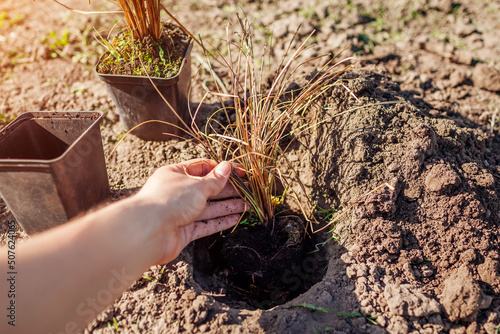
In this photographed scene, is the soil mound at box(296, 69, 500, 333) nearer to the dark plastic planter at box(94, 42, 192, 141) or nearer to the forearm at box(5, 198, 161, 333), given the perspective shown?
the dark plastic planter at box(94, 42, 192, 141)

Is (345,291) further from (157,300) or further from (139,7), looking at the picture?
(139,7)

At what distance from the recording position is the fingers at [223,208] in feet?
5.45

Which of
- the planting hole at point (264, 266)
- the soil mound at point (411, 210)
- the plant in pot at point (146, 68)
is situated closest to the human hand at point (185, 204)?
the planting hole at point (264, 266)

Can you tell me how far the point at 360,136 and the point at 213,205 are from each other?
78 centimetres

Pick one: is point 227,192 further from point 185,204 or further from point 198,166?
point 185,204

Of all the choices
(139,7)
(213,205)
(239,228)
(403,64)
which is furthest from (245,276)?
(403,64)

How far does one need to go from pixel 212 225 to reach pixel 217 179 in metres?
0.27

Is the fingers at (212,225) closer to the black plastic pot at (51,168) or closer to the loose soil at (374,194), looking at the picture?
the loose soil at (374,194)

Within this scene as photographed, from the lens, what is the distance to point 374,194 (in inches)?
62.6

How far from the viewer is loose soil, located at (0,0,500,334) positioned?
1363mm

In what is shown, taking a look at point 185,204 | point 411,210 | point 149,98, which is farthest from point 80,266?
point 411,210

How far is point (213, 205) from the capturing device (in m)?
1.68

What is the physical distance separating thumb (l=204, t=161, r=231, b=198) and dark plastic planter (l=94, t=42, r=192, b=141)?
411mm

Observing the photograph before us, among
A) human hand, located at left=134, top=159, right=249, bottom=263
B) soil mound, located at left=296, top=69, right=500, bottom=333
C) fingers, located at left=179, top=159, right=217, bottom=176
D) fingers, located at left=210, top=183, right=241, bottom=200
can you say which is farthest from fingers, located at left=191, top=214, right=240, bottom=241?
soil mound, located at left=296, top=69, right=500, bottom=333
